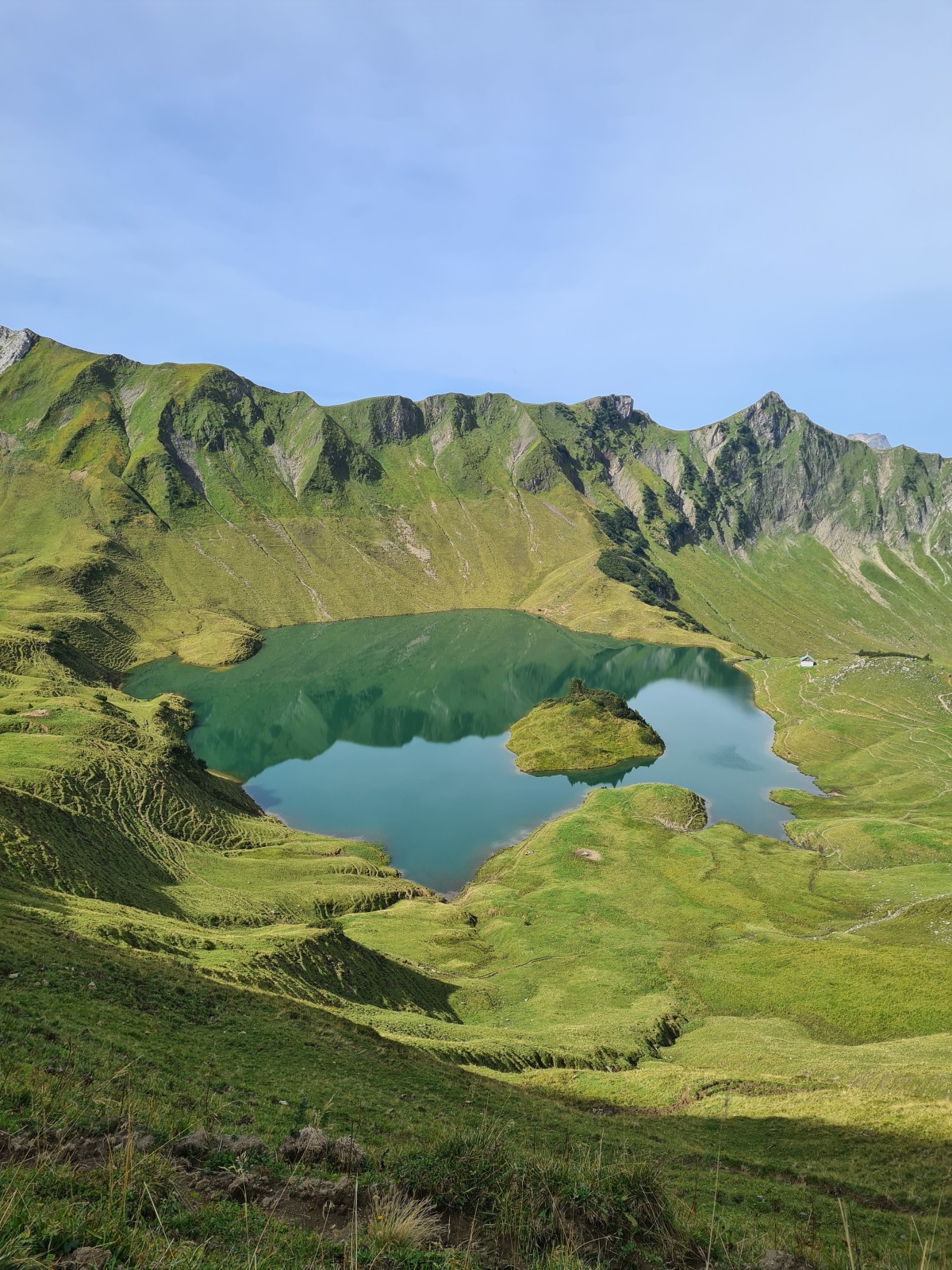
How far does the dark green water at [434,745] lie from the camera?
9319cm

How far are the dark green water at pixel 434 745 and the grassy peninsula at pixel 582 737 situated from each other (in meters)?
3.73

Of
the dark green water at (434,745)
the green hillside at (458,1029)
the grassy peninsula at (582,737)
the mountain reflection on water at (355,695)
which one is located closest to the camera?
the green hillside at (458,1029)

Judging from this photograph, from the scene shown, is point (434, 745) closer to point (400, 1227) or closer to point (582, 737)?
point (582, 737)

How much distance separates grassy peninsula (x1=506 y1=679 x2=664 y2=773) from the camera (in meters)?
120

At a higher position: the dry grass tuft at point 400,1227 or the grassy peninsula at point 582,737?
the grassy peninsula at point 582,737

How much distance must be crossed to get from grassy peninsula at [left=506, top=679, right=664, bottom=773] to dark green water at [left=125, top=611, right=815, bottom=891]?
3.73 metres

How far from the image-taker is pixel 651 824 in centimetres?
8525

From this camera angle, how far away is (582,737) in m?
126

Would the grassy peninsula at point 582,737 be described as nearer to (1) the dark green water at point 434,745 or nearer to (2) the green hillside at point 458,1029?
(1) the dark green water at point 434,745

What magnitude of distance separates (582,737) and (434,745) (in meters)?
30.1

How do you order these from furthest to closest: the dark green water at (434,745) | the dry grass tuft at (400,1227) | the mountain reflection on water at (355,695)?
the mountain reflection on water at (355,695), the dark green water at (434,745), the dry grass tuft at (400,1227)

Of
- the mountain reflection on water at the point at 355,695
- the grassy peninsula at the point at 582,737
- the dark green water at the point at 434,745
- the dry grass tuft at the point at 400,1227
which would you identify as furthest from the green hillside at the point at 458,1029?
the mountain reflection on water at the point at 355,695

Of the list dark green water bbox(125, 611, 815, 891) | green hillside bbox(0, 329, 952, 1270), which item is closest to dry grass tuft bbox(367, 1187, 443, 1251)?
green hillside bbox(0, 329, 952, 1270)

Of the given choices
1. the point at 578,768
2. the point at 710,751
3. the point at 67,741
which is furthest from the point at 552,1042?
the point at 710,751
